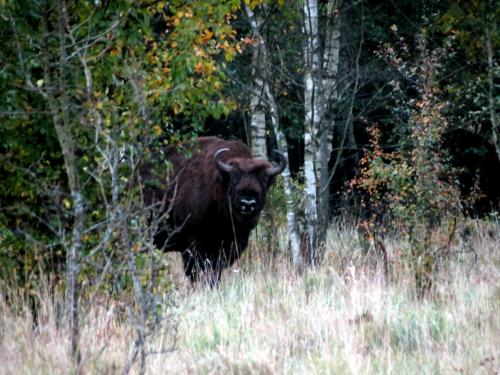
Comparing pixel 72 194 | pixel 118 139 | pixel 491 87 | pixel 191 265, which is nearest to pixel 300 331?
pixel 118 139

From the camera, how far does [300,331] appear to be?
7074mm

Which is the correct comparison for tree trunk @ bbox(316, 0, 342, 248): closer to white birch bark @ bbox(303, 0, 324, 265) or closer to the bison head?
white birch bark @ bbox(303, 0, 324, 265)

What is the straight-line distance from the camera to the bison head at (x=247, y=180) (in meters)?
11.5

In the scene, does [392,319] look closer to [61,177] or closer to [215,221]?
[61,177]

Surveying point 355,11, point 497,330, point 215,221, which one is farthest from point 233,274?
A: point 355,11

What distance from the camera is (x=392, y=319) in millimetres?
7305

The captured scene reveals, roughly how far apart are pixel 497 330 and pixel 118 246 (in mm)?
2835

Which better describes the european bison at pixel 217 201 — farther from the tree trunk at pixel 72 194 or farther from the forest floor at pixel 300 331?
the tree trunk at pixel 72 194

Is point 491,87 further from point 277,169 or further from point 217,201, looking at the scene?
point 217,201

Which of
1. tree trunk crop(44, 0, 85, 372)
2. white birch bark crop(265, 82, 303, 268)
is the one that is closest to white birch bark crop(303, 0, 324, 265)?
white birch bark crop(265, 82, 303, 268)

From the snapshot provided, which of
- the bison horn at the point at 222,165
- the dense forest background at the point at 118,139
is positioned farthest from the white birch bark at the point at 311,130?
the bison horn at the point at 222,165

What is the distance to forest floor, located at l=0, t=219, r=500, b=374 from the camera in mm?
5992

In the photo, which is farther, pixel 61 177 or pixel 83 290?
pixel 61 177

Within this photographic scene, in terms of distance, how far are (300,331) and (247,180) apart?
471 centimetres
